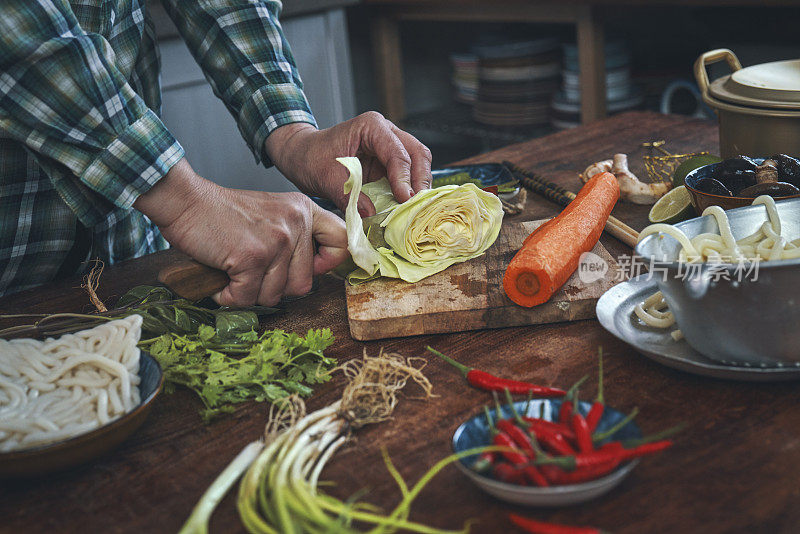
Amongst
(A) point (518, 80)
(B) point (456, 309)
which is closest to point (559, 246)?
(B) point (456, 309)

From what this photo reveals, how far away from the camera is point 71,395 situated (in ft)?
3.16

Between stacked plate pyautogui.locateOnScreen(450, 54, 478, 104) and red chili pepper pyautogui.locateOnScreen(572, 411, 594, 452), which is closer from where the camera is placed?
red chili pepper pyautogui.locateOnScreen(572, 411, 594, 452)

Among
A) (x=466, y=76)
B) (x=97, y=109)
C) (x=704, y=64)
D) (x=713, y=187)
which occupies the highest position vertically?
(x=97, y=109)

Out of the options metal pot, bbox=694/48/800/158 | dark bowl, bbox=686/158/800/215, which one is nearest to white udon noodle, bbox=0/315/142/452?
dark bowl, bbox=686/158/800/215

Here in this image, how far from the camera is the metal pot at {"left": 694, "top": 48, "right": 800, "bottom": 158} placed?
148 centimetres

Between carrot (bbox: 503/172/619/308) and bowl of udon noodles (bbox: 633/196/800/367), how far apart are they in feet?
0.55

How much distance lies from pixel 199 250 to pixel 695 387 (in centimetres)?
80

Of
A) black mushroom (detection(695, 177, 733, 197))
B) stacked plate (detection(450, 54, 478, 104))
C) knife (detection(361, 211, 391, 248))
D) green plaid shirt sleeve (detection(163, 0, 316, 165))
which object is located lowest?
stacked plate (detection(450, 54, 478, 104))

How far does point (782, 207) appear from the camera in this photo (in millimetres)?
1113

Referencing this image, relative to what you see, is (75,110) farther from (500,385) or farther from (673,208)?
(673,208)

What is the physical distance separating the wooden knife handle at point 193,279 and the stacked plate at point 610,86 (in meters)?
2.41

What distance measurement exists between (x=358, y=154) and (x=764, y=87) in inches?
33.5

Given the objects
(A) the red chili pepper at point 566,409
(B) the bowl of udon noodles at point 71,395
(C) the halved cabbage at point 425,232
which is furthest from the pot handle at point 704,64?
(B) the bowl of udon noodles at point 71,395

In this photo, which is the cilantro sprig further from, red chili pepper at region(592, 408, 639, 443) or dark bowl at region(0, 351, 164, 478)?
red chili pepper at region(592, 408, 639, 443)
